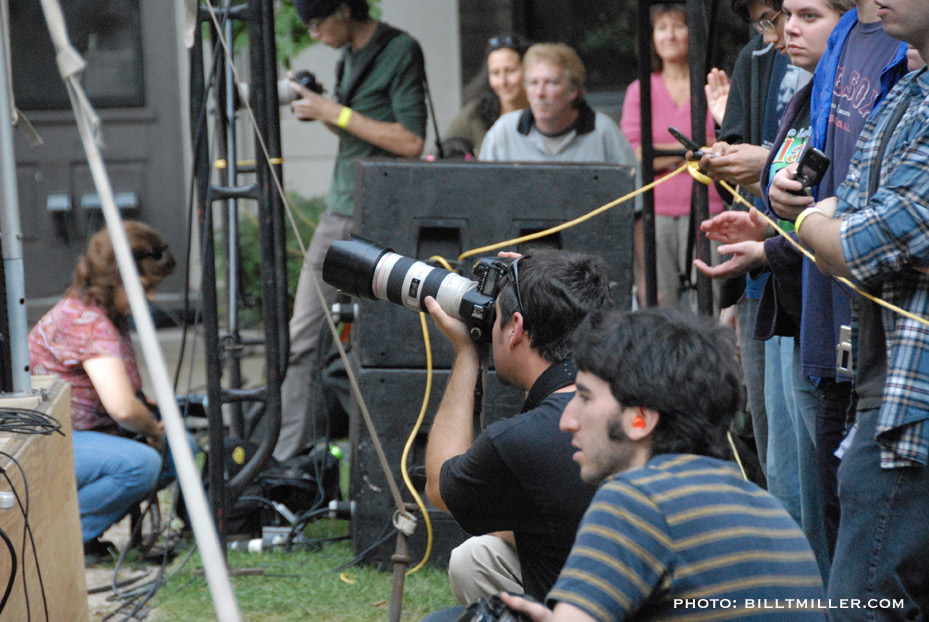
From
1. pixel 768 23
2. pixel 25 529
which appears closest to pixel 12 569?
pixel 25 529

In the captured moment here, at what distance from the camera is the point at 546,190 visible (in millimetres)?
3410

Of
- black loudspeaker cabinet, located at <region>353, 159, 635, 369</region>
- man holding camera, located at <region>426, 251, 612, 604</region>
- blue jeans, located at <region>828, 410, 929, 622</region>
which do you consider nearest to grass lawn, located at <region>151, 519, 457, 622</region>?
black loudspeaker cabinet, located at <region>353, 159, 635, 369</region>

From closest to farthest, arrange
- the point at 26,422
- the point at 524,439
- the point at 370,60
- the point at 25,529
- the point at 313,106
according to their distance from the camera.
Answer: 1. the point at 524,439
2. the point at 25,529
3. the point at 26,422
4. the point at 313,106
5. the point at 370,60

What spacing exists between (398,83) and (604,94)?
3.36 metres

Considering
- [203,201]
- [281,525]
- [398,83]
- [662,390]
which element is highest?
[398,83]

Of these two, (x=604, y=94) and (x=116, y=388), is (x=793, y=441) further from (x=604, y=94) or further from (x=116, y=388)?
(x=604, y=94)

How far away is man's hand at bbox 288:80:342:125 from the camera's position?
4238mm

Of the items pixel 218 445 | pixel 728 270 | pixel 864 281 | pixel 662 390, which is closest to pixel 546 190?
pixel 728 270

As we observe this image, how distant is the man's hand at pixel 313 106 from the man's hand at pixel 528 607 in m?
3.06

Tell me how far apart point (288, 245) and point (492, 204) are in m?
3.39

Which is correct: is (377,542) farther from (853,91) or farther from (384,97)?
(853,91)

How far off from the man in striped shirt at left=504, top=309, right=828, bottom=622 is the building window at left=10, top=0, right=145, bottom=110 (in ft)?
22.4

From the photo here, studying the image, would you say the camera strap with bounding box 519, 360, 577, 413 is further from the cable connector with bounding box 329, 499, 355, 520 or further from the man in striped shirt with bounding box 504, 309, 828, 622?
the cable connector with bounding box 329, 499, 355, 520

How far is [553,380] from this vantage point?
2164 millimetres
